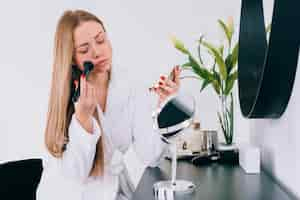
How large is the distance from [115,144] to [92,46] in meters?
0.37

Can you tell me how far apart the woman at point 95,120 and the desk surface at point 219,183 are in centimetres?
16

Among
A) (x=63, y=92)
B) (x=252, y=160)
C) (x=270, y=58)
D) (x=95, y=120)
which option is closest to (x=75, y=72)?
(x=63, y=92)

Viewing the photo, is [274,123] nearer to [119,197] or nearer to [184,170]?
[184,170]

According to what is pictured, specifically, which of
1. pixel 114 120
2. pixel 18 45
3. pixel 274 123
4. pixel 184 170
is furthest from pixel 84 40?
pixel 274 123

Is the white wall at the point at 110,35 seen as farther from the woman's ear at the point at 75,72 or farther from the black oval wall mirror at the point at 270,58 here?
the black oval wall mirror at the point at 270,58

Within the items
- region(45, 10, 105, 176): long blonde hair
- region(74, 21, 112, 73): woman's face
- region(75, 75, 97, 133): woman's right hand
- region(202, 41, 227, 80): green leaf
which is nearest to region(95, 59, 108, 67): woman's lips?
region(74, 21, 112, 73): woman's face

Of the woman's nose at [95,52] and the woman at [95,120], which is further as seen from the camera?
the woman's nose at [95,52]

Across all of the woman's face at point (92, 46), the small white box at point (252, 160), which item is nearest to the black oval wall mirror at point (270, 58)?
the small white box at point (252, 160)

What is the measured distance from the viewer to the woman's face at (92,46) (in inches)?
53.9

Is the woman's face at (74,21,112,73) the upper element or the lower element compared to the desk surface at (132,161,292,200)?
upper

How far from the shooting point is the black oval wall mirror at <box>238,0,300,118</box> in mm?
668

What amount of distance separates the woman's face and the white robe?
0.08m

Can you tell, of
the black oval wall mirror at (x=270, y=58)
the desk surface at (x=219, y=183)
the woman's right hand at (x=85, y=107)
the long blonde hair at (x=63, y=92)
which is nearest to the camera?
the black oval wall mirror at (x=270, y=58)

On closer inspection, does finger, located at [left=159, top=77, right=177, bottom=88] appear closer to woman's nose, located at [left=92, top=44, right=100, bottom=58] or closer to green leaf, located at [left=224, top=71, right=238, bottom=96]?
green leaf, located at [left=224, top=71, right=238, bottom=96]
